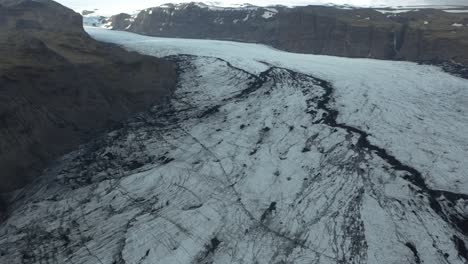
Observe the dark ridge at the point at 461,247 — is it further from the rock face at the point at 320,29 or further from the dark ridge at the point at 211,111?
the rock face at the point at 320,29

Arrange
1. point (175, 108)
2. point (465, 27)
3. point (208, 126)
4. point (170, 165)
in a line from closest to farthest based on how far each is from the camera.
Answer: point (170, 165) → point (208, 126) → point (175, 108) → point (465, 27)

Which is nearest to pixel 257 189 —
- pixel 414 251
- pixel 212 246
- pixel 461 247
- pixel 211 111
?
pixel 212 246

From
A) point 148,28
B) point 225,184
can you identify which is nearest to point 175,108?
point 225,184

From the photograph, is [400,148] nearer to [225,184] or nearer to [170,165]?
[225,184]

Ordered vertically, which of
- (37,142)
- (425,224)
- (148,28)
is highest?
(37,142)

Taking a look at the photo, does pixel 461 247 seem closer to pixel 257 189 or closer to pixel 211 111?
pixel 257 189

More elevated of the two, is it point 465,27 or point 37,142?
A: point 37,142

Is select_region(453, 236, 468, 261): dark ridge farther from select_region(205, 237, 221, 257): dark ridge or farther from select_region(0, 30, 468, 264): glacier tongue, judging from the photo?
select_region(205, 237, 221, 257): dark ridge
